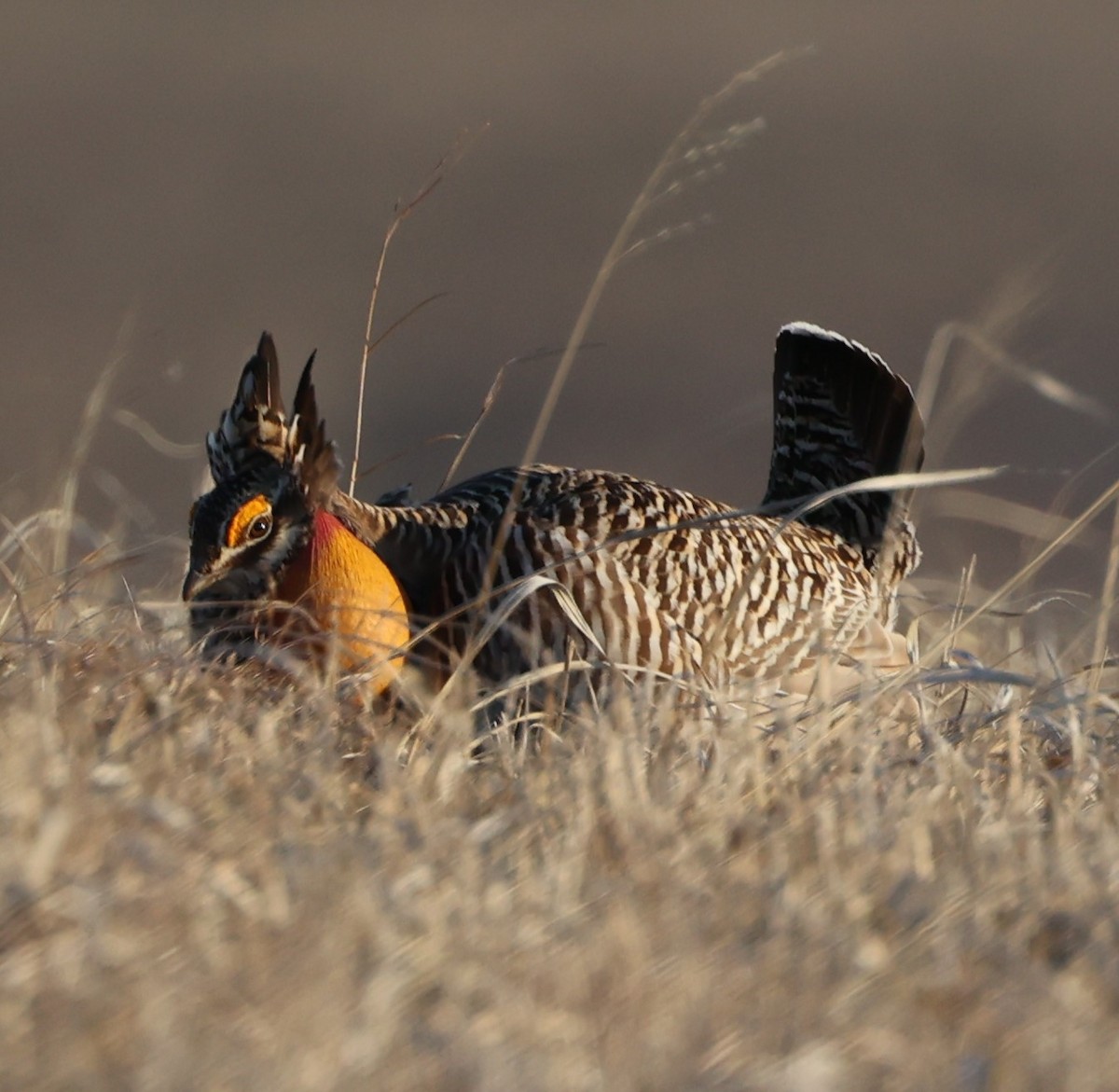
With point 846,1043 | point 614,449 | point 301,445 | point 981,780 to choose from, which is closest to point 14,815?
point 846,1043

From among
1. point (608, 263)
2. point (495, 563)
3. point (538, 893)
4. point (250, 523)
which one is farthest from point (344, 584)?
point (538, 893)

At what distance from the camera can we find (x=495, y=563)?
3523 millimetres

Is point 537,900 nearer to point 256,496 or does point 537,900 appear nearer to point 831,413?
point 256,496

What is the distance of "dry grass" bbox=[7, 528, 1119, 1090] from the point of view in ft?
5.24

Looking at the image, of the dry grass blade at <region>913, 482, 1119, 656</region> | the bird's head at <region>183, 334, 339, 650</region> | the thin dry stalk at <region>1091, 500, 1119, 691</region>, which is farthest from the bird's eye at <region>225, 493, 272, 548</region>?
the thin dry stalk at <region>1091, 500, 1119, 691</region>

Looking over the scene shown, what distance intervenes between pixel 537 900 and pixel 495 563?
1.60 meters

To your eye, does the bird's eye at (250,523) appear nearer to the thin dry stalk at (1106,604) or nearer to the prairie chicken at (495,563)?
the prairie chicken at (495,563)

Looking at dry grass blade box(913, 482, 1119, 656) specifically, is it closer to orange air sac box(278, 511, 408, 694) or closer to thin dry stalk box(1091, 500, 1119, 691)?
thin dry stalk box(1091, 500, 1119, 691)

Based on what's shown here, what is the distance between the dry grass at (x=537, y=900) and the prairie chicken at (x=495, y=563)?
0.82m

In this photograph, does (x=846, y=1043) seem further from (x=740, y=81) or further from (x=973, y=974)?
(x=740, y=81)

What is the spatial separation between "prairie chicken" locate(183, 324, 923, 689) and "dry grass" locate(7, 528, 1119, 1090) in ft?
2.69

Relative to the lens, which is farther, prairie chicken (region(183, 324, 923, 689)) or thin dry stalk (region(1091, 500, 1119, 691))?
prairie chicken (region(183, 324, 923, 689))

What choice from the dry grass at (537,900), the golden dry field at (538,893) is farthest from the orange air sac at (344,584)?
the dry grass at (537,900)

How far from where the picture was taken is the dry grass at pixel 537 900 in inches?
62.9
